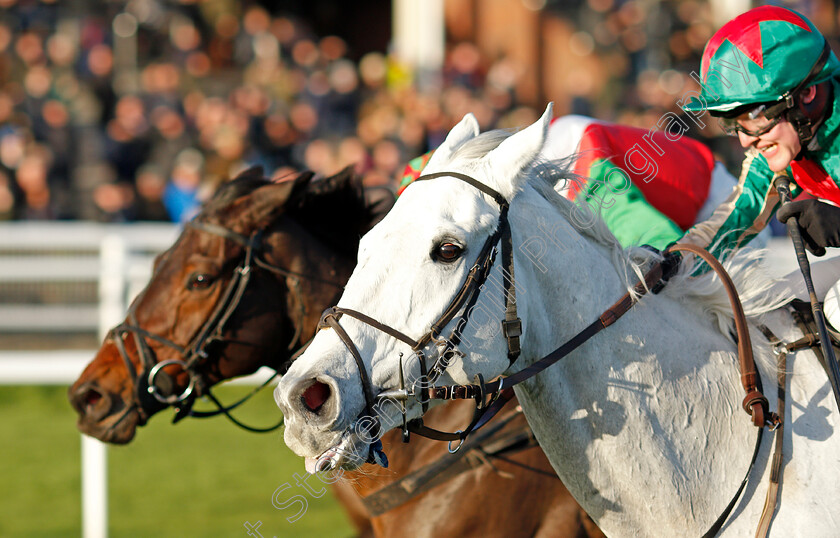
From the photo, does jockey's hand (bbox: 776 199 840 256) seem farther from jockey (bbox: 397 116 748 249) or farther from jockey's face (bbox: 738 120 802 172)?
jockey (bbox: 397 116 748 249)

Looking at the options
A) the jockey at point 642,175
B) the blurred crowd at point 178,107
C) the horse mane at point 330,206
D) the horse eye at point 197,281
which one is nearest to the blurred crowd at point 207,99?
the blurred crowd at point 178,107

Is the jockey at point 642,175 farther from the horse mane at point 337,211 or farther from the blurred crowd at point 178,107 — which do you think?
the blurred crowd at point 178,107

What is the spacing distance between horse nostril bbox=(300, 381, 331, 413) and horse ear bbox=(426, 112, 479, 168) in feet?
2.03

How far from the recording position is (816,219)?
231 cm

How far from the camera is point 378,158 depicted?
26.1 feet

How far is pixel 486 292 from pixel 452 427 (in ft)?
4.20

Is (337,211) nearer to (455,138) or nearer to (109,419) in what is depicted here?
(109,419)

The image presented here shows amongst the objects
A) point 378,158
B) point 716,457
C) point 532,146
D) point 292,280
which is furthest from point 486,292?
point 378,158

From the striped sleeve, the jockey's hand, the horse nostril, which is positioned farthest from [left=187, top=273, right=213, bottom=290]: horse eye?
the jockey's hand

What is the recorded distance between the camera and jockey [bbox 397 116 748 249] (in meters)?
3.16

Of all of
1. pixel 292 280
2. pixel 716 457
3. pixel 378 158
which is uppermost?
pixel 716 457

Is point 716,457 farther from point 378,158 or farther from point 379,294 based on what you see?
point 378,158

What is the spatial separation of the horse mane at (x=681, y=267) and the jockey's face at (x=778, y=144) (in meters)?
0.24

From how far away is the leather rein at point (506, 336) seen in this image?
77.9 inches
